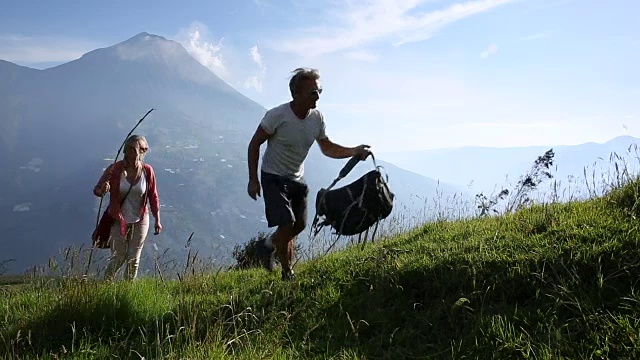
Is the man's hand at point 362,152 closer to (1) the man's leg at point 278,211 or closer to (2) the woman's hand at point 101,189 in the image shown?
(1) the man's leg at point 278,211

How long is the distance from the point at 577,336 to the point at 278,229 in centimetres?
281

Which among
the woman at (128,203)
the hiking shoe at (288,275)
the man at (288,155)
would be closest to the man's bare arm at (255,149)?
the man at (288,155)

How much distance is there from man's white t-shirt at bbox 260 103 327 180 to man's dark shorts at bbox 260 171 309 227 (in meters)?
0.08

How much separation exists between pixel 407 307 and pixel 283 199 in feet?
5.29

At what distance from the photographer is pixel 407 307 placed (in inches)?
165

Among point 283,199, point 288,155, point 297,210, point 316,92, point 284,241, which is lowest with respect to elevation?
point 284,241

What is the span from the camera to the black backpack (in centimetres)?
528

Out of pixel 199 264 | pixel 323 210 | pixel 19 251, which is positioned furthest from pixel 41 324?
pixel 19 251

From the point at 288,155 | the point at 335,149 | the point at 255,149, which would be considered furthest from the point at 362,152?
the point at 255,149

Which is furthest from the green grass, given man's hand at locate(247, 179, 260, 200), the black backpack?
man's hand at locate(247, 179, 260, 200)

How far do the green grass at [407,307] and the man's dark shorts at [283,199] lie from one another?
59 cm

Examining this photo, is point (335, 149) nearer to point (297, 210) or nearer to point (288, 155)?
point (288, 155)

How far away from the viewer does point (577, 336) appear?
11.0 ft

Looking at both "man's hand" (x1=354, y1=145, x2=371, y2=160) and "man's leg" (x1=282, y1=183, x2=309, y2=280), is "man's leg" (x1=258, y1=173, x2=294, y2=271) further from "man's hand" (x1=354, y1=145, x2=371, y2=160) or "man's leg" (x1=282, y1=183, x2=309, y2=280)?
"man's hand" (x1=354, y1=145, x2=371, y2=160)
